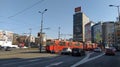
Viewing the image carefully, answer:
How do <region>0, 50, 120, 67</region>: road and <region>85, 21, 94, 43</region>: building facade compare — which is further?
<region>85, 21, 94, 43</region>: building facade

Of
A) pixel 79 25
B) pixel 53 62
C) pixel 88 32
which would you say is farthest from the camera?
pixel 88 32

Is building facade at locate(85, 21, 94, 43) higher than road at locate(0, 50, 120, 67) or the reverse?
higher

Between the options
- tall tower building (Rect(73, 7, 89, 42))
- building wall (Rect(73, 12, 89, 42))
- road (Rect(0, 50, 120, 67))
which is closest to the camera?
road (Rect(0, 50, 120, 67))

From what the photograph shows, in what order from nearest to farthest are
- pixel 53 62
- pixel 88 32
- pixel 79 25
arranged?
pixel 53 62, pixel 79 25, pixel 88 32

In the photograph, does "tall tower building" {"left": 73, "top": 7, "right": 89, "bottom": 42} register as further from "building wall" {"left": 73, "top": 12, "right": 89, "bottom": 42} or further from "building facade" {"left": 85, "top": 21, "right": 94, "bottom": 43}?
"building facade" {"left": 85, "top": 21, "right": 94, "bottom": 43}

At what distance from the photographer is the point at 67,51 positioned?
2058 inches

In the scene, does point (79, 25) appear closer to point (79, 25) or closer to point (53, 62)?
point (79, 25)

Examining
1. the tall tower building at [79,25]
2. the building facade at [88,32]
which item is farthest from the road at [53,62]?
the building facade at [88,32]

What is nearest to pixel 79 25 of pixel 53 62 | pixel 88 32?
pixel 88 32

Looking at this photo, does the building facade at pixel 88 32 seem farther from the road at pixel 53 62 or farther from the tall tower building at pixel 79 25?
the road at pixel 53 62

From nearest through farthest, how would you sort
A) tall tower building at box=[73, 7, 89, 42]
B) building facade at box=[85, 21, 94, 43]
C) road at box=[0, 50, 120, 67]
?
road at box=[0, 50, 120, 67] < tall tower building at box=[73, 7, 89, 42] < building facade at box=[85, 21, 94, 43]

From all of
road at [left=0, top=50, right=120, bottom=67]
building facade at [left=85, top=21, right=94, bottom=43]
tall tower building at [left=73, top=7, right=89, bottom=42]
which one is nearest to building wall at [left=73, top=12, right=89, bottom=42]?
tall tower building at [left=73, top=7, right=89, bottom=42]

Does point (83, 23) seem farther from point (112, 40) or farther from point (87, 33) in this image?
point (112, 40)

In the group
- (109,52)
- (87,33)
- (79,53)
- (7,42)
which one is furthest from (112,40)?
(79,53)
